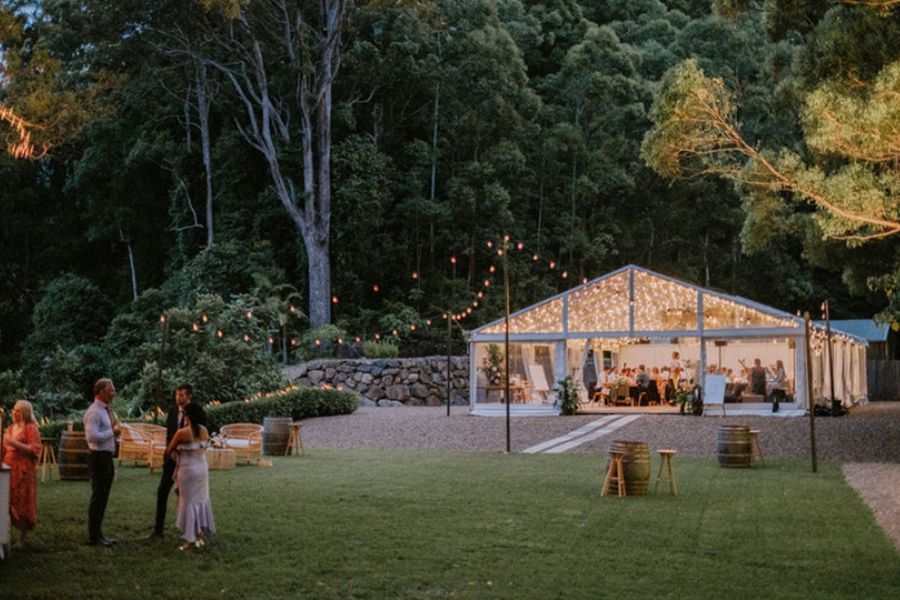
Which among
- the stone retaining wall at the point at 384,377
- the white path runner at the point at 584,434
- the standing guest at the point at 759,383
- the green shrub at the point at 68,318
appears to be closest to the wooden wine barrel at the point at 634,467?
the white path runner at the point at 584,434

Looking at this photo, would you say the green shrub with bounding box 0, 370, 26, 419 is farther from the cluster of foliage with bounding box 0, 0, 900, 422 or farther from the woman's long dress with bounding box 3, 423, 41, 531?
the woman's long dress with bounding box 3, 423, 41, 531

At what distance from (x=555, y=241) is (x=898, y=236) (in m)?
24.7

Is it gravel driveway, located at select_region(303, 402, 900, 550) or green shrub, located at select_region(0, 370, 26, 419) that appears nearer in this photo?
gravel driveway, located at select_region(303, 402, 900, 550)

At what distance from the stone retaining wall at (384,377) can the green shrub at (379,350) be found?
3.20 feet

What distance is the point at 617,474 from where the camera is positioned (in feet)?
40.4

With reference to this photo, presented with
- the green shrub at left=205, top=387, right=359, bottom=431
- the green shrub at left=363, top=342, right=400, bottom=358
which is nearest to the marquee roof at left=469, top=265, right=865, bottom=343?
the green shrub at left=205, top=387, right=359, bottom=431

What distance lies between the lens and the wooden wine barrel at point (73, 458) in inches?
542

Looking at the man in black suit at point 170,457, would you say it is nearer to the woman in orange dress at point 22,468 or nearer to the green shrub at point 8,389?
the woman in orange dress at point 22,468

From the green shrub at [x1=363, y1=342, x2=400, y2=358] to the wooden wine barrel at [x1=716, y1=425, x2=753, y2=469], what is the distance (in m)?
17.8

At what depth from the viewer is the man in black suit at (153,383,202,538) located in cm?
921

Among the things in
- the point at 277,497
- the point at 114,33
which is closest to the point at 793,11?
the point at 277,497

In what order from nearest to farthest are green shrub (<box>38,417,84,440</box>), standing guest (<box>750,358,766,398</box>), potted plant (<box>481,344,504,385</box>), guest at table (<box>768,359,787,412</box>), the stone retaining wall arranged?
1. green shrub (<box>38,417,84,440</box>)
2. guest at table (<box>768,359,787,412</box>)
3. standing guest (<box>750,358,766,398</box>)
4. potted plant (<box>481,344,504,385</box>)
5. the stone retaining wall

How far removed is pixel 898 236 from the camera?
652 inches

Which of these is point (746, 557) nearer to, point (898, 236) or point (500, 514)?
point (500, 514)
